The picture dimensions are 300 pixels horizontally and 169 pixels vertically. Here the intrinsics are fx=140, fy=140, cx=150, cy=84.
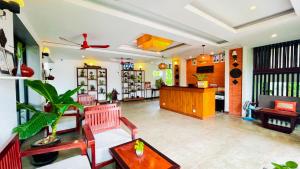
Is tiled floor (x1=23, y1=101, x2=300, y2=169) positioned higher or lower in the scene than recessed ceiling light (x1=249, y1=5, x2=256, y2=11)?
lower

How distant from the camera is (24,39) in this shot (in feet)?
11.2

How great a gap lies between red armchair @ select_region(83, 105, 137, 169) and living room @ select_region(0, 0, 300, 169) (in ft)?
0.06

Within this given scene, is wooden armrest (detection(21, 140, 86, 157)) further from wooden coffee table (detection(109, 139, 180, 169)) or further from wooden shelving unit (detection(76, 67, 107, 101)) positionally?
wooden shelving unit (detection(76, 67, 107, 101))

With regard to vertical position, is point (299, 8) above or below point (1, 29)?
above

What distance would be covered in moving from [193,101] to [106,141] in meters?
3.85

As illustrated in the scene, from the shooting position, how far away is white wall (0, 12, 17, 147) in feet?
4.76

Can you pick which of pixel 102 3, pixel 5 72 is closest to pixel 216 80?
pixel 102 3

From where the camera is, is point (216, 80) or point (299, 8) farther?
point (216, 80)

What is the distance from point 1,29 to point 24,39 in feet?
8.27

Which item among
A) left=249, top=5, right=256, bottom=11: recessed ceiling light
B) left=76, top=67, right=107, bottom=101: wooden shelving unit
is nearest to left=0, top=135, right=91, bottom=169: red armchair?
left=249, top=5, right=256, bottom=11: recessed ceiling light

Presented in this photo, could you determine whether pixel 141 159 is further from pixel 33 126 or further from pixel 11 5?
pixel 11 5

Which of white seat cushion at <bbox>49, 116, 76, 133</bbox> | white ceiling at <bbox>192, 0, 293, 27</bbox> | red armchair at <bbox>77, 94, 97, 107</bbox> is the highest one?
white ceiling at <bbox>192, 0, 293, 27</bbox>

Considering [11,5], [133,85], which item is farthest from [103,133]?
[133,85]

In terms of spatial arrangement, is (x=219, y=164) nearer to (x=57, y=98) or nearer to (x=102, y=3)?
(x=57, y=98)
